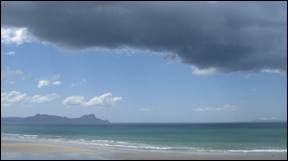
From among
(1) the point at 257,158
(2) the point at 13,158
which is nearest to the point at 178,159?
(1) the point at 257,158

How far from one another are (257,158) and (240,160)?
6.93 ft

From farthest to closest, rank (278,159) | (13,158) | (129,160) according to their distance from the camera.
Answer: (278,159)
(129,160)
(13,158)

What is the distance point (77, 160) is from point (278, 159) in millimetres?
11863

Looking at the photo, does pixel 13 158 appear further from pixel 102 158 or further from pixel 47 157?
pixel 102 158

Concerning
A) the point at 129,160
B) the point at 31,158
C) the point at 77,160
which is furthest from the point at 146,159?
the point at 31,158

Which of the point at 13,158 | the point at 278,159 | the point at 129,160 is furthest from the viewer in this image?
the point at 278,159

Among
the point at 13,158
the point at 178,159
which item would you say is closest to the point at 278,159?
the point at 178,159

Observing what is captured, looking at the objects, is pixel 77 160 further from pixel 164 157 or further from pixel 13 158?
pixel 164 157

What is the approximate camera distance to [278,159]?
2934 cm

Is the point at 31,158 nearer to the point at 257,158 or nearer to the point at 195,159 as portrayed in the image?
the point at 195,159

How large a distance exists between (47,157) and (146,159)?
548cm

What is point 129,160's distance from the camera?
27.1 m

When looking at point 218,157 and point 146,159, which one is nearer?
point 146,159

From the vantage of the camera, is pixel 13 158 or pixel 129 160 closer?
pixel 13 158
